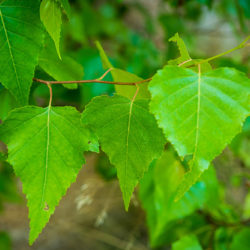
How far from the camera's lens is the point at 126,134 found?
0.40 meters

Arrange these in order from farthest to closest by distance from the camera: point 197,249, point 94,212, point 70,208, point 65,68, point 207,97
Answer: point 70,208 → point 94,212 → point 197,249 → point 65,68 → point 207,97

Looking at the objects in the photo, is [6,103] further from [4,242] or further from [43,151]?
[4,242]

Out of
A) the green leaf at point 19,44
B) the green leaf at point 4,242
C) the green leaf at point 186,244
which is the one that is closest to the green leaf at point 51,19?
the green leaf at point 19,44

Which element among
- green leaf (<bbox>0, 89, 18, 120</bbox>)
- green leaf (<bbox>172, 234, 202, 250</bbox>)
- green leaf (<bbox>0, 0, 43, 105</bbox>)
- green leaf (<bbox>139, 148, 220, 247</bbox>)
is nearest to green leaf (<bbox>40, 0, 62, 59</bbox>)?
green leaf (<bbox>0, 0, 43, 105</bbox>)

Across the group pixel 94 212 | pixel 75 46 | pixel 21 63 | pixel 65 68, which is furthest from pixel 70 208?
pixel 21 63

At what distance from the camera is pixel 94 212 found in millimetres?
1754

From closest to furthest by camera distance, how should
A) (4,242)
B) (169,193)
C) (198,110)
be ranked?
1. (198,110)
2. (169,193)
3. (4,242)

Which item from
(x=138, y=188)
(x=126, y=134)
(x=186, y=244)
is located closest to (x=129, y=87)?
(x=126, y=134)

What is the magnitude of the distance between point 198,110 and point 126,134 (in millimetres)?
89

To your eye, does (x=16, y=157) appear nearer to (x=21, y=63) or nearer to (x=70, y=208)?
(x=21, y=63)

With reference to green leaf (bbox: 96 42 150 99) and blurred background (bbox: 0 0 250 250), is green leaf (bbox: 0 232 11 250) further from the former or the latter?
green leaf (bbox: 96 42 150 99)

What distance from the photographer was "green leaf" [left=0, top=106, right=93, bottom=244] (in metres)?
0.38

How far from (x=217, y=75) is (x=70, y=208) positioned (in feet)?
5.35

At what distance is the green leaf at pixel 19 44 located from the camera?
15.6 inches
